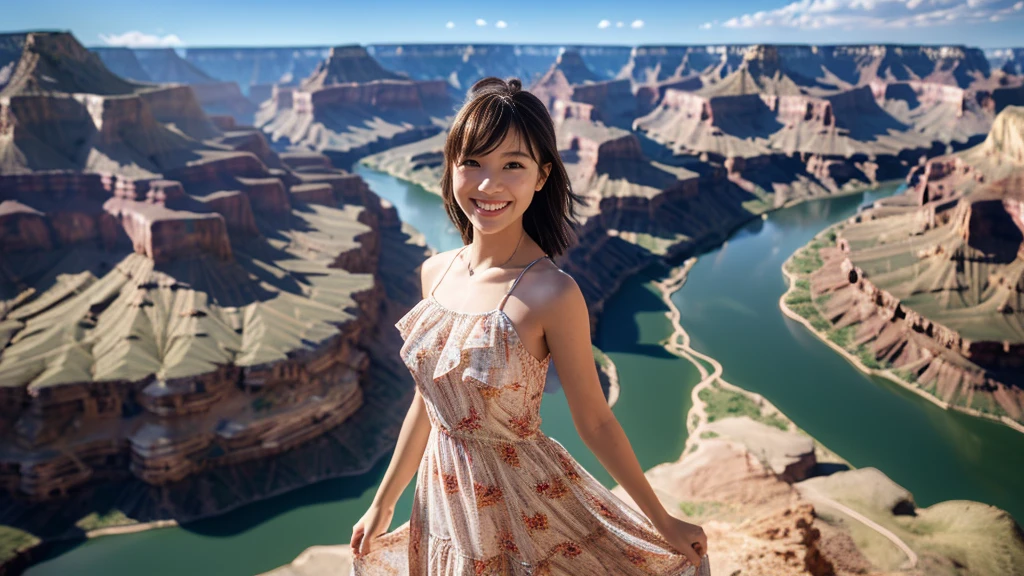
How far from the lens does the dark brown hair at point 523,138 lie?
459 centimetres

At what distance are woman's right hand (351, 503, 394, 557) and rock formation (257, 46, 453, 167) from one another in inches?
3533

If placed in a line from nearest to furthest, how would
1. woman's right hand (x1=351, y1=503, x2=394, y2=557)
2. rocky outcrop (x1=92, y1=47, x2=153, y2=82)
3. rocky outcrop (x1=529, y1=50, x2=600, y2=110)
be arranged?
woman's right hand (x1=351, y1=503, x2=394, y2=557) < rocky outcrop (x1=529, y1=50, x2=600, y2=110) < rocky outcrop (x1=92, y1=47, x2=153, y2=82)

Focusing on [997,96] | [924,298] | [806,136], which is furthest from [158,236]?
[997,96]

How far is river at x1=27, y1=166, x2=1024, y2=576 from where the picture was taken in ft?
77.9

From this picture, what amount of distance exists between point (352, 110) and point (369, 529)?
107 m

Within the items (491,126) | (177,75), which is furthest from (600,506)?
(177,75)

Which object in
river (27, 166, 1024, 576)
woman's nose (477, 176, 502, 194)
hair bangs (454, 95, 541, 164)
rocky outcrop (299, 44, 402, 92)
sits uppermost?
rocky outcrop (299, 44, 402, 92)

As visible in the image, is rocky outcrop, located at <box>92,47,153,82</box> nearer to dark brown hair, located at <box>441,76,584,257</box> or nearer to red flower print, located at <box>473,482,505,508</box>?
dark brown hair, located at <box>441,76,584,257</box>

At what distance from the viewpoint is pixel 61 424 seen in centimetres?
2620

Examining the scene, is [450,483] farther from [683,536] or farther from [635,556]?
[683,536]

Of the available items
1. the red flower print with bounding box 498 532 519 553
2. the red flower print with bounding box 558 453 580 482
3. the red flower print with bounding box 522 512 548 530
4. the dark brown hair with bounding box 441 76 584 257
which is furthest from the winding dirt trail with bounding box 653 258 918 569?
the dark brown hair with bounding box 441 76 584 257

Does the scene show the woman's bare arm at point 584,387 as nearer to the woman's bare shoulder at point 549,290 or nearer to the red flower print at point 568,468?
the woman's bare shoulder at point 549,290

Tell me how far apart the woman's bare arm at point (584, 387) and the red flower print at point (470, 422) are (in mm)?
639

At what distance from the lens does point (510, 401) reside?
463 cm
